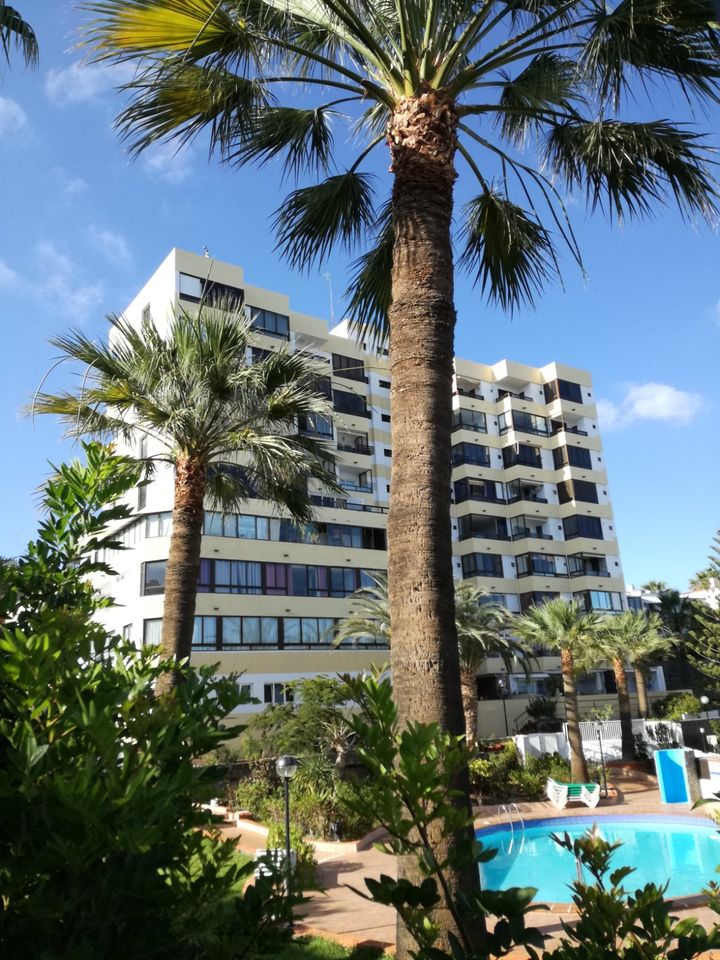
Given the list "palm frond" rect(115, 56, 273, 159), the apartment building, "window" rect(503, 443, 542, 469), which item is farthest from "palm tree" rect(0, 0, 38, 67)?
"window" rect(503, 443, 542, 469)

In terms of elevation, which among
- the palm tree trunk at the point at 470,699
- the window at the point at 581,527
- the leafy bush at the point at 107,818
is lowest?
the leafy bush at the point at 107,818

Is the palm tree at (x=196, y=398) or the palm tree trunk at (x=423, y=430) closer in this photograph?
the palm tree trunk at (x=423, y=430)

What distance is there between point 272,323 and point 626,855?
97.1 feet

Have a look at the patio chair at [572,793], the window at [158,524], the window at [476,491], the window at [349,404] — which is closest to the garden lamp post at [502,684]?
the window at [476,491]

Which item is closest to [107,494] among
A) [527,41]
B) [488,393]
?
[527,41]

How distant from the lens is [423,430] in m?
6.42

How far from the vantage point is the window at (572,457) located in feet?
172

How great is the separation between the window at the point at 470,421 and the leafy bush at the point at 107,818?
160 feet

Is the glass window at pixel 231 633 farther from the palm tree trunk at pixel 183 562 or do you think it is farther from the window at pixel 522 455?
the window at pixel 522 455

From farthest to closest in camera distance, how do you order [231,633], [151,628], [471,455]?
[471,455] < [231,633] < [151,628]

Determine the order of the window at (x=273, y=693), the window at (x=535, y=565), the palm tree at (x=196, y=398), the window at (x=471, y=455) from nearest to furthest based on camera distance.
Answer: the palm tree at (x=196, y=398), the window at (x=273, y=693), the window at (x=535, y=565), the window at (x=471, y=455)

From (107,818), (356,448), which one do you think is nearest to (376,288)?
(107,818)

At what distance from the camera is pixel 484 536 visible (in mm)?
48375

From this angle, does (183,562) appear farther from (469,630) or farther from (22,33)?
(469,630)
